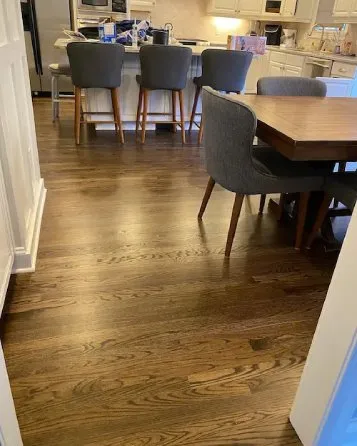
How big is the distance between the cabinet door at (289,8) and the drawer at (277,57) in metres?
0.56

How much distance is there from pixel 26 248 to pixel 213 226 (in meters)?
1.13

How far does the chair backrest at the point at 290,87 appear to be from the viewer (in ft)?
8.27

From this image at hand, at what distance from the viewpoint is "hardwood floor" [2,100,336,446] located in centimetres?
121

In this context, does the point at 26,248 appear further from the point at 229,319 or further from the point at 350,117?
the point at 350,117

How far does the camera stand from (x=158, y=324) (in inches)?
62.3

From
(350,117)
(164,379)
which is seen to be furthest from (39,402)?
(350,117)

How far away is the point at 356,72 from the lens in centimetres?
412

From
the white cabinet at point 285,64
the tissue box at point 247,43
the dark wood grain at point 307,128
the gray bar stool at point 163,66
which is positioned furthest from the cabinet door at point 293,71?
the dark wood grain at point 307,128

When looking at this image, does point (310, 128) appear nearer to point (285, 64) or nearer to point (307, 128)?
point (307, 128)

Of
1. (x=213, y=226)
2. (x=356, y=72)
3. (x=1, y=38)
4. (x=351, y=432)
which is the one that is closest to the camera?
(x=351, y=432)

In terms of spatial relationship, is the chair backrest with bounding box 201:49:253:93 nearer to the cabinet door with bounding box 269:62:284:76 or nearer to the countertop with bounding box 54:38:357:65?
the countertop with bounding box 54:38:357:65

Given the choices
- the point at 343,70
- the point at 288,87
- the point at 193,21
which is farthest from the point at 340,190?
the point at 193,21

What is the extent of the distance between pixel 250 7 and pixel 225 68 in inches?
127

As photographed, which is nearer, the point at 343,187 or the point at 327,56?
the point at 343,187
